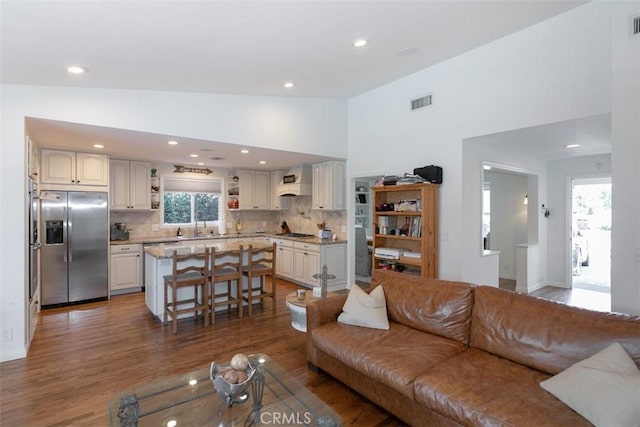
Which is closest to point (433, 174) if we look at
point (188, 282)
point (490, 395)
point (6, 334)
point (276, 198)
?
point (490, 395)

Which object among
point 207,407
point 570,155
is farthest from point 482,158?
point 207,407

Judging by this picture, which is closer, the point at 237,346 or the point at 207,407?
the point at 207,407

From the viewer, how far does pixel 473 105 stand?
12.8 ft

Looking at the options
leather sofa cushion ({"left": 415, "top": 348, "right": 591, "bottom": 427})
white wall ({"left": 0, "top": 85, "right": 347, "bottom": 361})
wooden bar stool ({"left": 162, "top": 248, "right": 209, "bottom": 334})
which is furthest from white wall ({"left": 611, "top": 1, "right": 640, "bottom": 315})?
wooden bar stool ({"left": 162, "top": 248, "right": 209, "bottom": 334})

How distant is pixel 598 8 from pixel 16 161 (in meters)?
5.67

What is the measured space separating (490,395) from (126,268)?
5.65m

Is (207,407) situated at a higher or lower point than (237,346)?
higher

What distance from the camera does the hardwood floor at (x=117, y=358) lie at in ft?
7.97

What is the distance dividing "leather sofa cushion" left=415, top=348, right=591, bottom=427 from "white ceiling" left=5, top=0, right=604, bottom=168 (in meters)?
2.70

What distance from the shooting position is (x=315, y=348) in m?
2.87

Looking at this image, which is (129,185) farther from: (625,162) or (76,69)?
(625,162)

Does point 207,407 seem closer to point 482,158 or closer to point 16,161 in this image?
point 16,161

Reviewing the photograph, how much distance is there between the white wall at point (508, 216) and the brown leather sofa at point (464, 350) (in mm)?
4932

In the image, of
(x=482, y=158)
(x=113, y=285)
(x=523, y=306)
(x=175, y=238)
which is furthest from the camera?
(x=175, y=238)
